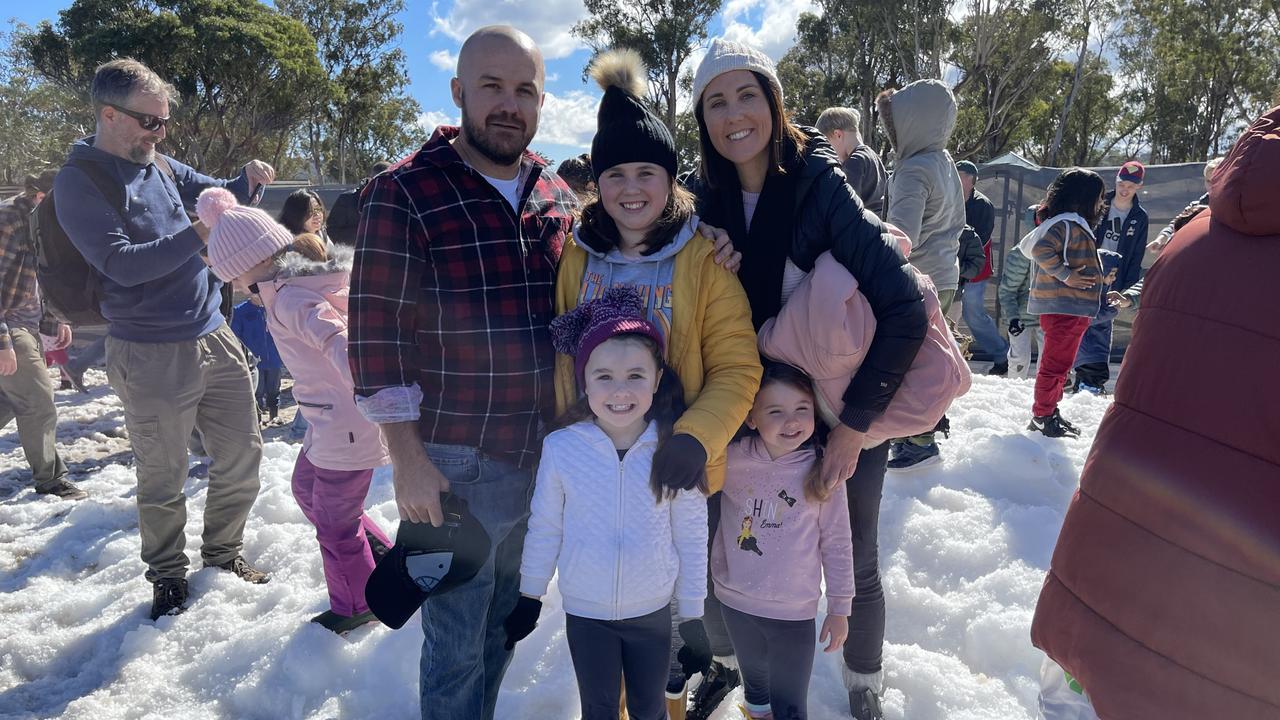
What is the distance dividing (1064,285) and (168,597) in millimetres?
5808

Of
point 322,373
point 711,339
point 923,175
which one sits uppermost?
point 923,175

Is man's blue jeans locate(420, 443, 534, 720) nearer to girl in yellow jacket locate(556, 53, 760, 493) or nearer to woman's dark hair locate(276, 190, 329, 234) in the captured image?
girl in yellow jacket locate(556, 53, 760, 493)

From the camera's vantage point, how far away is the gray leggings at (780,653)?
2.20 metres

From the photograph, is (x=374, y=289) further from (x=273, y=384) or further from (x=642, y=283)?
(x=273, y=384)

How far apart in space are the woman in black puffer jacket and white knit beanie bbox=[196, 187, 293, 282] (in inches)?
77.2

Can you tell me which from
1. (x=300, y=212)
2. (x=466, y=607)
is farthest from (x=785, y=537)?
(x=300, y=212)

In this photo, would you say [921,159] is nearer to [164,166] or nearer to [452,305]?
[452,305]

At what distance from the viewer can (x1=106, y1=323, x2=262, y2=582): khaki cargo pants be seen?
3463 millimetres

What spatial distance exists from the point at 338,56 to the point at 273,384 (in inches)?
991

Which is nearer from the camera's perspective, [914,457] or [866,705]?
[866,705]

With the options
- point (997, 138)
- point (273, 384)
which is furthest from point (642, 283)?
point (997, 138)

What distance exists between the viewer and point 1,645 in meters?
3.25

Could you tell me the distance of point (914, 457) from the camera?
172 inches

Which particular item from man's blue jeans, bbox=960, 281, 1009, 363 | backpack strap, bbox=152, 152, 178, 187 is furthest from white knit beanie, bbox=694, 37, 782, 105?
man's blue jeans, bbox=960, 281, 1009, 363
